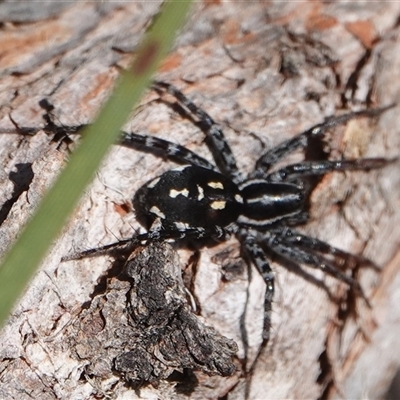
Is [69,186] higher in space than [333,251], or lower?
lower

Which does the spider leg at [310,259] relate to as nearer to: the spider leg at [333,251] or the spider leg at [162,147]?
the spider leg at [333,251]

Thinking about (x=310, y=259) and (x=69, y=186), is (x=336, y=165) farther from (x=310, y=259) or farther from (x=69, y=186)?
(x=69, y=186)

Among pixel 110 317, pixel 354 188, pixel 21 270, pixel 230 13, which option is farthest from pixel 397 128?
pixel 21 270

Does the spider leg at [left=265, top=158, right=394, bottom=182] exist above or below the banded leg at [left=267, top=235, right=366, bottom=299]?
above

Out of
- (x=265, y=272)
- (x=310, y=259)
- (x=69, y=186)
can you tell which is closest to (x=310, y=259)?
(x=310, y=259)

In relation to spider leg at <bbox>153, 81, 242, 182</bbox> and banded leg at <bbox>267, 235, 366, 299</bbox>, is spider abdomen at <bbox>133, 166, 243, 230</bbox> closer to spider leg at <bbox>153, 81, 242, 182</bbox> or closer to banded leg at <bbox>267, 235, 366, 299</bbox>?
spider leg at <bbox>153, 81, 242, 182</bbox>

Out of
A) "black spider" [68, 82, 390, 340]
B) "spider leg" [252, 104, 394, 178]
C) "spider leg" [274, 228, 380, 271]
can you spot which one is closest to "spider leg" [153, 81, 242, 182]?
"black spider" [68, 82, 390, 340]
